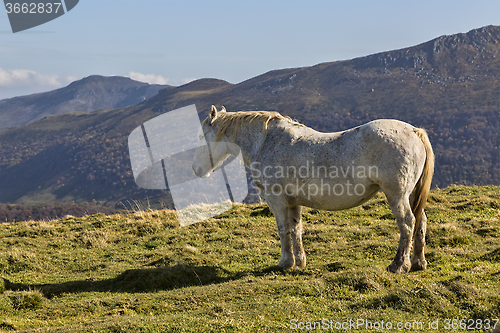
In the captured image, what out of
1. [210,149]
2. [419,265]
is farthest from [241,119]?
[419,265]

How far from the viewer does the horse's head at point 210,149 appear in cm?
858

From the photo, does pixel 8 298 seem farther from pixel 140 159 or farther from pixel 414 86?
pixel 414 86

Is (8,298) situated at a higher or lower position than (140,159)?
lower

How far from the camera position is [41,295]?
705 centimetres

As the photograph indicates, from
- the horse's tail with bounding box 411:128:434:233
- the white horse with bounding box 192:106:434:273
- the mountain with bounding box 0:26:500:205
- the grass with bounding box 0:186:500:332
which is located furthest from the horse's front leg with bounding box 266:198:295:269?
the mountain with bounding box 0:26:500:205

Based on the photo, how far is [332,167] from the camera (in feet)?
23.0

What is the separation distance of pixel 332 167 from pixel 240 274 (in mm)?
3035

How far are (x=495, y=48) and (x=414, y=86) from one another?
46.4m

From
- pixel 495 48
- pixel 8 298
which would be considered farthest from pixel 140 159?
pixel 495 48

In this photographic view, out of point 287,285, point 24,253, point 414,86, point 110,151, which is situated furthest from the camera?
point 414,86

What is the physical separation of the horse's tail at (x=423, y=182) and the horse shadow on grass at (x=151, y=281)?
8.50ft

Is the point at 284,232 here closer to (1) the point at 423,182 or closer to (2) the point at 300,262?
(2) the point at 300,262

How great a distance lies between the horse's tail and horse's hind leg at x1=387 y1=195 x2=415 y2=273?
1.23 feet

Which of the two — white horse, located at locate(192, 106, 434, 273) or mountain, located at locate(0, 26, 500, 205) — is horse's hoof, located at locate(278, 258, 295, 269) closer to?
white horse, located at locate(192, 106, 434, 273)
